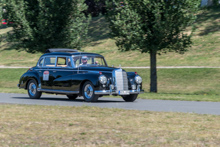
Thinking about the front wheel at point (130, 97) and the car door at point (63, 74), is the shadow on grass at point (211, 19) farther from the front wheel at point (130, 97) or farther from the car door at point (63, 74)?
the car door at point (63, 74)

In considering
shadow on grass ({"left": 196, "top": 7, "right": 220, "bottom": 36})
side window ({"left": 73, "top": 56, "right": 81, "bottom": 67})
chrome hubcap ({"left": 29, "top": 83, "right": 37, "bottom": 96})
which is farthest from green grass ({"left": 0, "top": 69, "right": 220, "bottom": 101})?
shadow on grass ({"left": 196, "top": 7, "right": 220, "bottom": 36})

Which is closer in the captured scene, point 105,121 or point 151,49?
point 105,121

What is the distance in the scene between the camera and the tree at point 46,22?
29.0 m

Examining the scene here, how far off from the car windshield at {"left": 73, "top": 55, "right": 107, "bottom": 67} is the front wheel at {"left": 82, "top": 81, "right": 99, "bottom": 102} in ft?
3.64

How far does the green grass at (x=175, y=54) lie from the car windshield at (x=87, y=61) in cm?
1496

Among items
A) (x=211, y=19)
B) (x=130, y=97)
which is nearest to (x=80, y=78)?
(x=130, y=97)

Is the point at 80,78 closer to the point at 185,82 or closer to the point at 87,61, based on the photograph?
the point at 87,61

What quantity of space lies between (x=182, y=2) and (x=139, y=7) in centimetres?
238

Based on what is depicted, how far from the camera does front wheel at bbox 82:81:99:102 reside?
50.7 ft

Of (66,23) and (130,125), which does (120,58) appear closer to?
(66,23)

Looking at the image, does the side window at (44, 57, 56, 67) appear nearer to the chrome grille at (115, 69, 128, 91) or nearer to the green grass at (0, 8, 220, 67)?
the chrome grille at (115, 69, 128, 91)

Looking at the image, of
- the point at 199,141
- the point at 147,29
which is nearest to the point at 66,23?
the point at 147,29

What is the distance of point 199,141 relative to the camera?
7.43 m

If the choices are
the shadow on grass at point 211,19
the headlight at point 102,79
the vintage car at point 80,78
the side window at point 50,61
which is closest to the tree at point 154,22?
the side window at point 50,61
